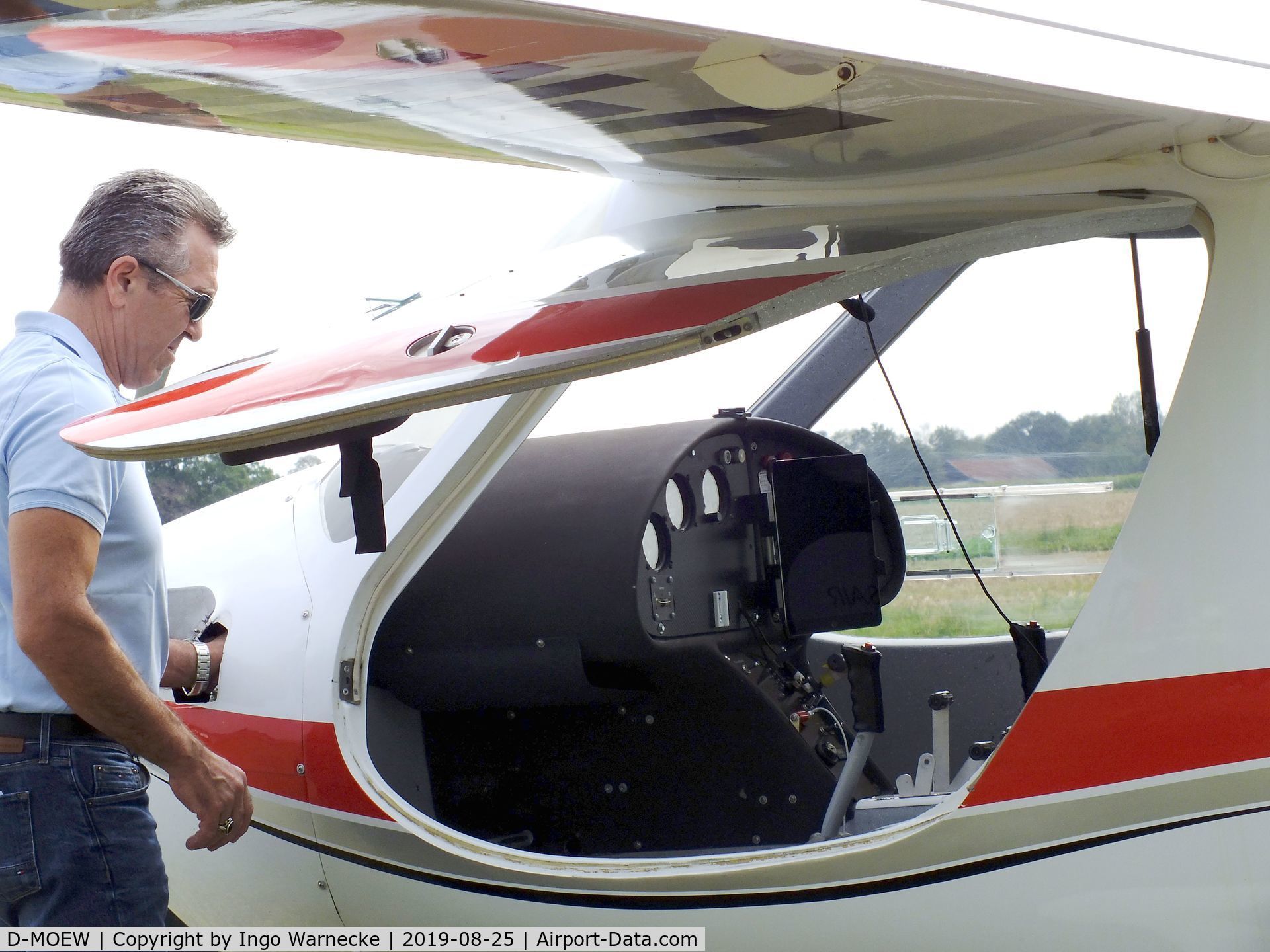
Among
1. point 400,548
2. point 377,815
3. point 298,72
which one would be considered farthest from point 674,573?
point 298,72

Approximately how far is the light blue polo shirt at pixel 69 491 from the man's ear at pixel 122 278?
0.29 feet

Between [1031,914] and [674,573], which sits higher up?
[674,573]

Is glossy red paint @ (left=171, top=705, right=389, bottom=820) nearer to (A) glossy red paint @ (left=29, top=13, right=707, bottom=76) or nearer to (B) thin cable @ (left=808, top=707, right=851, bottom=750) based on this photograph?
(B) thin cable @ (left=808, top=707, right=851, bottom=750)

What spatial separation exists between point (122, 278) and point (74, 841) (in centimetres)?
96

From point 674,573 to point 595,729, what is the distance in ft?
1.49

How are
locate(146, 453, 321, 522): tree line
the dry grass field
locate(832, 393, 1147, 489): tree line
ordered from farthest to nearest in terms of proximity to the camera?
locate(146, 453, 321, 522): tree line, the dry grass field, locate(832, 393, 1147, 489): tree line

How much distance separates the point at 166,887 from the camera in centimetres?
197

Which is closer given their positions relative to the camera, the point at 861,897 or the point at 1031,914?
the point at 1031,914

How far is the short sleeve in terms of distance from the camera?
178 cm

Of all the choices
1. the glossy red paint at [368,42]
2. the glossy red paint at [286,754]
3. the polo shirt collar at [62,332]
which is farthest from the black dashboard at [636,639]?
the glossy red paint at [368,42]

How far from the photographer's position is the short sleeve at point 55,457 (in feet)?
5.84

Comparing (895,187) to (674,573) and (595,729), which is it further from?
(595,729)

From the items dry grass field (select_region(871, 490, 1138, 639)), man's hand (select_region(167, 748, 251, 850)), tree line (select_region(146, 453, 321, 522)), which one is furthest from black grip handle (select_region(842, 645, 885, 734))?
tree line (select_region(146, 453, 321, 522))

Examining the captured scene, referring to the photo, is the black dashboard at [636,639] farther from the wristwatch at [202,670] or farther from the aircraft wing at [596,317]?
the aircraft wing at [596,317]
